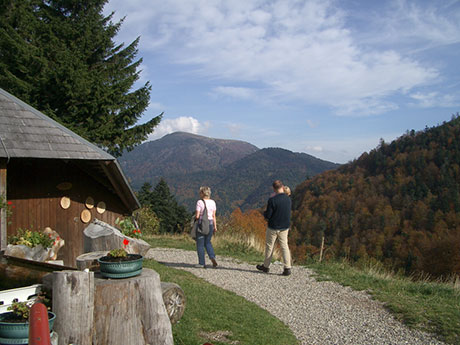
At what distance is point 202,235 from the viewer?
8516mm

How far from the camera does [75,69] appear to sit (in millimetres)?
15594

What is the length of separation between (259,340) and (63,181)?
17.9ft

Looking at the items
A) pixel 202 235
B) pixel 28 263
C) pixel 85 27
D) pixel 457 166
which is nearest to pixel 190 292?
pixel 202 235

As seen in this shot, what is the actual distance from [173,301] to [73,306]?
170cm

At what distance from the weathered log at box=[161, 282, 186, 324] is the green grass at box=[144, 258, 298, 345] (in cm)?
11

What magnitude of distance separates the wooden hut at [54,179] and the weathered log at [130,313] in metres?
3.43

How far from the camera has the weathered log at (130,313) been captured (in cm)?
367

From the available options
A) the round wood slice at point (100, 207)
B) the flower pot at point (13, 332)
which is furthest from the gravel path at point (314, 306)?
the flower pot at point (13, 332)

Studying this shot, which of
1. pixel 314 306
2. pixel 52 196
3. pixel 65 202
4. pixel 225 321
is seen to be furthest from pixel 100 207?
pixel 314 306

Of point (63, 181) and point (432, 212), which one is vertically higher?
point (63, 181)

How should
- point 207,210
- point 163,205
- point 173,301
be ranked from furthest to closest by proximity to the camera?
point 163,205
point 207,210
point 173,301

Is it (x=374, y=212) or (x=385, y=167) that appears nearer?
(x=374, y=212)

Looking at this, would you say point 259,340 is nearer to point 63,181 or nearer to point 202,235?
point 202,235

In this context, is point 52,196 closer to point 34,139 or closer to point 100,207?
point 100,207
